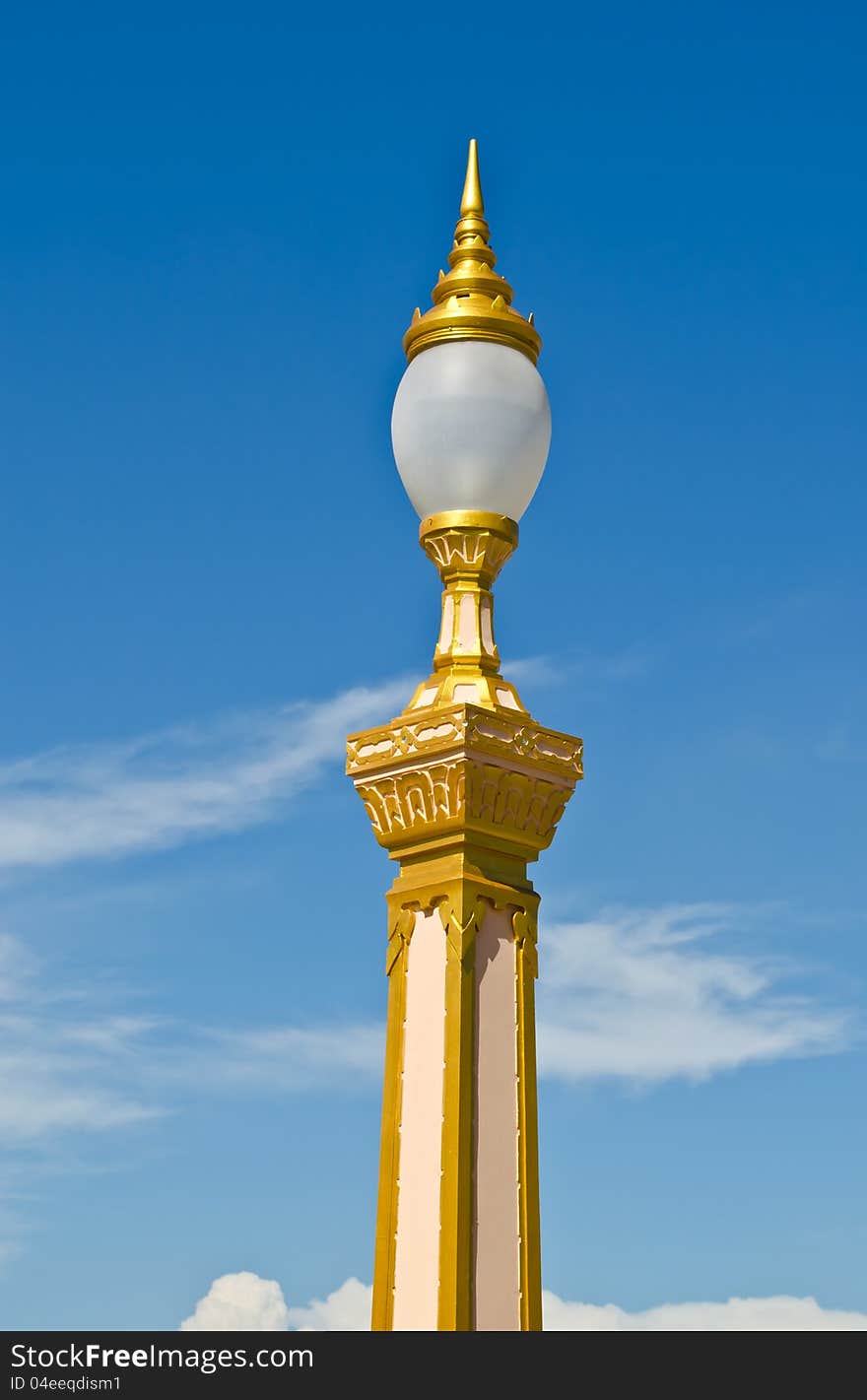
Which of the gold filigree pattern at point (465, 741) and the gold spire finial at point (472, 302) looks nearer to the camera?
the gold filigree pattern at point (465, 741)

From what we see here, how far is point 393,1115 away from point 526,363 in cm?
523

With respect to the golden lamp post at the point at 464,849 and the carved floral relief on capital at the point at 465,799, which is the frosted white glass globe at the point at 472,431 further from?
the carved floral relief on capital at the point at 465,799

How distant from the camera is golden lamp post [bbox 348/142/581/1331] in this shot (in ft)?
39.3

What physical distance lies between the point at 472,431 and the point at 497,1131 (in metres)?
4.65

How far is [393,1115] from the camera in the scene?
1240 centimetres

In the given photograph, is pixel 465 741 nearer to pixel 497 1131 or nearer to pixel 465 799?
pixel 465 799

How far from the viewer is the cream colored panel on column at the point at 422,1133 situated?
11.8 meters

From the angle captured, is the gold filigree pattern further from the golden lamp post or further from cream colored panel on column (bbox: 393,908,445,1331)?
cream colored panel on column (bbox: 393,908,445,1331)

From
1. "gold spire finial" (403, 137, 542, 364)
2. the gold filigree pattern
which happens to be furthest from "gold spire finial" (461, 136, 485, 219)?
the gold filigree pattern

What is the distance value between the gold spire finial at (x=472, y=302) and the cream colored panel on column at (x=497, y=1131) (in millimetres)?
4028

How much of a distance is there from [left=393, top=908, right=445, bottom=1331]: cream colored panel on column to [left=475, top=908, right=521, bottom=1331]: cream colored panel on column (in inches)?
10.0

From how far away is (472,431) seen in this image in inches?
525

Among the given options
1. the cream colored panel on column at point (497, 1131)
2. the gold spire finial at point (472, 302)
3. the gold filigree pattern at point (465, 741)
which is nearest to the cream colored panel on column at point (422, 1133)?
the cream colored panel on column at point (497, 1131)
